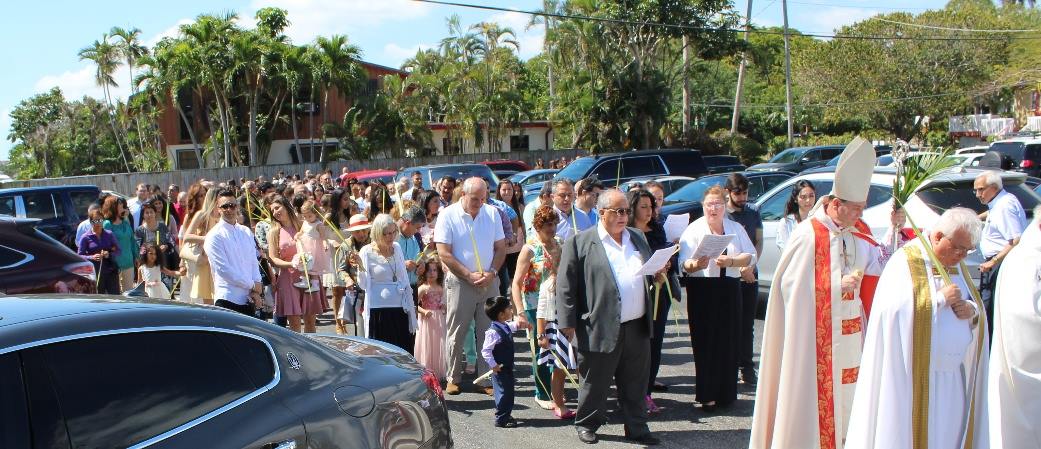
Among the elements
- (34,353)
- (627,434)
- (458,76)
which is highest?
(458,76)

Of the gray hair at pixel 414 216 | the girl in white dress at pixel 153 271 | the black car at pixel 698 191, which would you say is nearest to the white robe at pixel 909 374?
the gray hair at pixel 414 216

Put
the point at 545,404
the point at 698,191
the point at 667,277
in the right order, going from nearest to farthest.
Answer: the point at 545,404, the point at 667,277, the point at 698,191

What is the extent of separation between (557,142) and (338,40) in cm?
1356

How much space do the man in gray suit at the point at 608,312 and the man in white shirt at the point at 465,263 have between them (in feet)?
5.41

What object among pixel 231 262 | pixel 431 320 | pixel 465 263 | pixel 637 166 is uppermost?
pixel 637 166

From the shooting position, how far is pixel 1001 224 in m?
8.76

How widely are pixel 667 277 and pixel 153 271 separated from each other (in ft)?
20.5

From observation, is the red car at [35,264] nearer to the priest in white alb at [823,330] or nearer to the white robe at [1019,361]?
the priest in white alb at [823,330]

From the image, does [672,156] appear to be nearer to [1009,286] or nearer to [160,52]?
[1009,286]

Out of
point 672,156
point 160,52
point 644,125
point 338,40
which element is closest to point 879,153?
point 644,125

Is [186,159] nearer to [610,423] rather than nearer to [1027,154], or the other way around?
[1027,154]

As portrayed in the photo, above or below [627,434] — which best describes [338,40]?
above

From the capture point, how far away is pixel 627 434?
644 centimetres

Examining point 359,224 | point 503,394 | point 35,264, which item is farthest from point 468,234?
point 35,264
